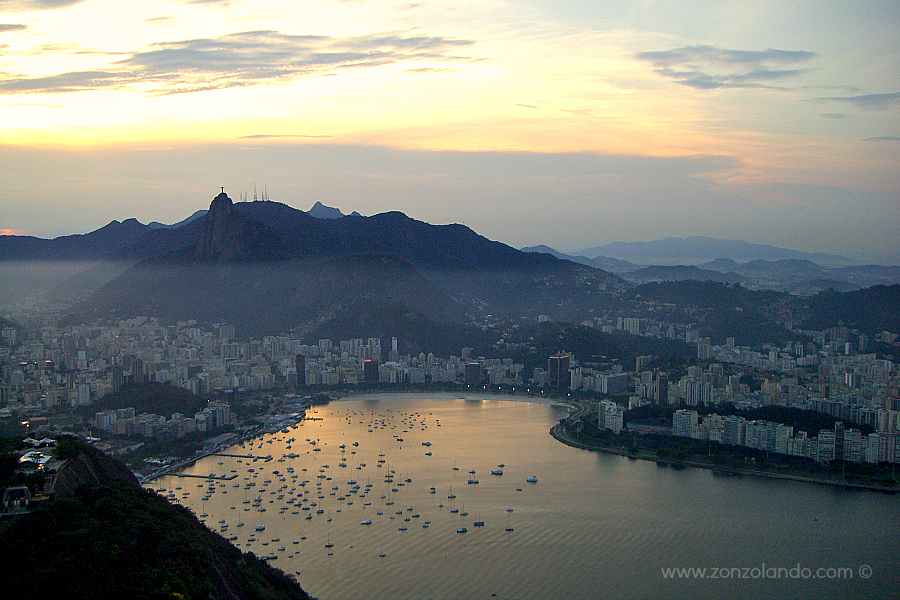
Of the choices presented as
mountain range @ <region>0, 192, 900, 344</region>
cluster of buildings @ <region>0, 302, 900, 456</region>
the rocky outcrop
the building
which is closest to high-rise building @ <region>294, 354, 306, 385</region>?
cluster of buildings @ <region>0, 302, 900, 456</region>

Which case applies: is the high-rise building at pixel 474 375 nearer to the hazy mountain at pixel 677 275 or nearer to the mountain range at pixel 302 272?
the mountain range at pixel 302 272

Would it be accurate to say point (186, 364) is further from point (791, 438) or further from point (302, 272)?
point (791, 438)

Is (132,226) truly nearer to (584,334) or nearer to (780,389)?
(584,334)

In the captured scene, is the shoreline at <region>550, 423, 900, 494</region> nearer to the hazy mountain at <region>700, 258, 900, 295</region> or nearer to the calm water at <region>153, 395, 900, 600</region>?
the calm water at <region>153, 395, 900, 600</region>

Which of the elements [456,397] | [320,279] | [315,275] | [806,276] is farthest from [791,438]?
[806,276]

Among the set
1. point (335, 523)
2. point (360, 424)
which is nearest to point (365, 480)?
point (335, 523)
